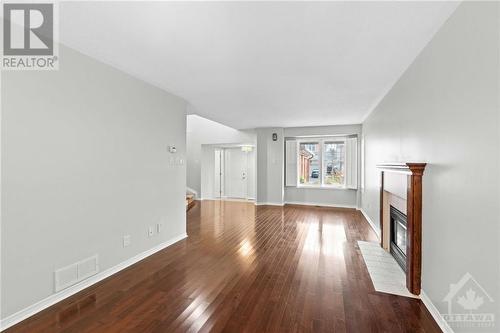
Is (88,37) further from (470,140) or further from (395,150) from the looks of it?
(395,150)

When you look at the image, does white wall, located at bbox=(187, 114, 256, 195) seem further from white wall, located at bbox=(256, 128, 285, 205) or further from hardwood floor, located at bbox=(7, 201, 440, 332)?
hardwood floor, located at bbox=(7, 201, 440, 332)

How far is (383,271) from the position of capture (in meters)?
2.93

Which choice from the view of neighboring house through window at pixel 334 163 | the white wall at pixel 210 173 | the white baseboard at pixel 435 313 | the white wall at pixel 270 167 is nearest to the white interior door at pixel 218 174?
the white wall at pixel 210 173

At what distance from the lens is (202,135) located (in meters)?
8.60

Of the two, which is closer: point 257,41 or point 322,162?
point 257,41

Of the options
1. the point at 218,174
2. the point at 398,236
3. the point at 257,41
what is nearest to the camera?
the point at 257,41

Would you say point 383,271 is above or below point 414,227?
below

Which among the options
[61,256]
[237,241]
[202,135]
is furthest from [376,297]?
[202,135]

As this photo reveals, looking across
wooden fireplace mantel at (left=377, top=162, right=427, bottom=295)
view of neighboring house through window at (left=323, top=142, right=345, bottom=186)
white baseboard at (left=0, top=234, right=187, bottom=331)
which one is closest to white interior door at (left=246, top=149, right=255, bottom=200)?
view of neighboring house through window at (left=323, top=142, right=345, bottom=186)

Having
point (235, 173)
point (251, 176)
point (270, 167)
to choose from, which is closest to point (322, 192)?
point (270, 167)

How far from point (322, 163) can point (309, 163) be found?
0.42 m

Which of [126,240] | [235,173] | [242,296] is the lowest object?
[242,296]

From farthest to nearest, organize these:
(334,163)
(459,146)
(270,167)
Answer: (270,167), (334,163), (459,146)

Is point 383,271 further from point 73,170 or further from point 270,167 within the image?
point 270,167
